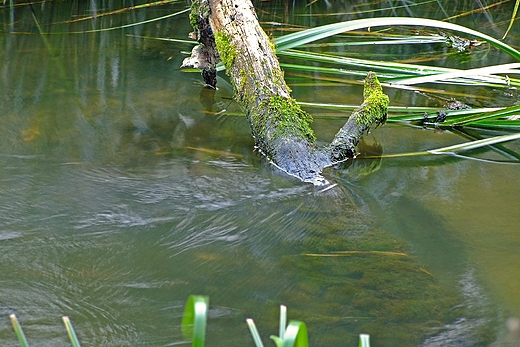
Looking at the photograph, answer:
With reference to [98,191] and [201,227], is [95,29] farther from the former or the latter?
[201,227]

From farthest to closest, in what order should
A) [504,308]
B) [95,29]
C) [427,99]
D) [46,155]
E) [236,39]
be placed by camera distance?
[95,29]
[427,99]
[236,39]
[46,155]
[504,308]

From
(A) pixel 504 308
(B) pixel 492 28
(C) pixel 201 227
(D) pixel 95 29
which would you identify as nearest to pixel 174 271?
(C) pixel 201 227

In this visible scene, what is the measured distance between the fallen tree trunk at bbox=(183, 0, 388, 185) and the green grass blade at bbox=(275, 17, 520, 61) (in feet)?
0.48

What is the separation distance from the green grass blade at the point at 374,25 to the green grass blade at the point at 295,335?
2.51 m

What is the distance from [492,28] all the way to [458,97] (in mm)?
2867

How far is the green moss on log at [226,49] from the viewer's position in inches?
133

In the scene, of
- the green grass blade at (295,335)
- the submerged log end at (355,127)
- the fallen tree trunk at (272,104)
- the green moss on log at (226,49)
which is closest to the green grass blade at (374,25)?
the fallen tree trunk at (272,104)

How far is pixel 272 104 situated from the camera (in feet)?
10.1

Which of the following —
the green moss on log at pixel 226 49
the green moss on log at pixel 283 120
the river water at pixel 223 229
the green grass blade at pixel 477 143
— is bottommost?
the river water at pixel 223 229

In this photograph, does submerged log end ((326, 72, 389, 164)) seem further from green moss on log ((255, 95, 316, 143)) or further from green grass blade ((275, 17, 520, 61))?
green grass blade ((275, 17, 520, 61))

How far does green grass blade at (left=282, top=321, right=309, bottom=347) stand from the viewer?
0.68 metres

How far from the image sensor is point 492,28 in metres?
6.51

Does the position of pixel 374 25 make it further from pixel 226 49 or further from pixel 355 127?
pixel 226 49

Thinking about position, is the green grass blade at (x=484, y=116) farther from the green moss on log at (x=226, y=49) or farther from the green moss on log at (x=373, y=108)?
the green moss on log at (x=226, y=49)
